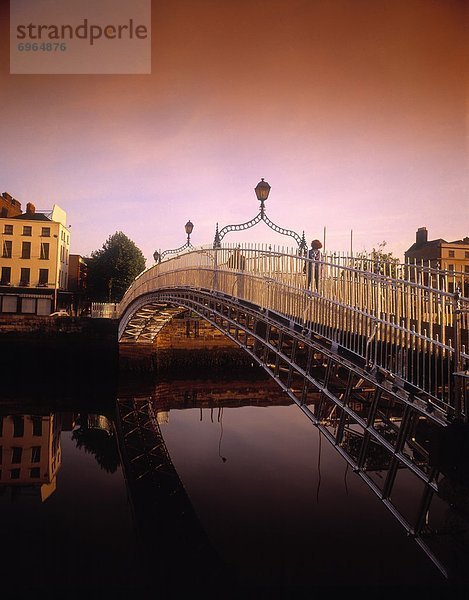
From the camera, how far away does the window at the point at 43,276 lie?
28.5m

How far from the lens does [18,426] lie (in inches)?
503

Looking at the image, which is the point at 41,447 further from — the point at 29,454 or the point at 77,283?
the point at 77,283

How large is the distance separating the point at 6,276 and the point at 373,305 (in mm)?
27923

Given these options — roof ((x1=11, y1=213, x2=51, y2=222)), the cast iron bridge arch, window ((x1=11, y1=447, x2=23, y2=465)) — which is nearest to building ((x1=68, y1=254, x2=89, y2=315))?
roof ((x1=11, y1=213, x2=51, y2=222))

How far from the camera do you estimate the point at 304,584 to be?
216 inches

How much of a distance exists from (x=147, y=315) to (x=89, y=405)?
4.22m

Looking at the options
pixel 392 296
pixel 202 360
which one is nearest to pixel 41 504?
pixel 392 296

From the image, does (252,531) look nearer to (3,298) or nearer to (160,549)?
(160,549)

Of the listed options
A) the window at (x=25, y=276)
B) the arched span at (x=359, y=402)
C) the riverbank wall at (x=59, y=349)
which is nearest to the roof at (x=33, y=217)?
the window at (x=25, y=276)

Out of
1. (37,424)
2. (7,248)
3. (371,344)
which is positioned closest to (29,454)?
(37,424)

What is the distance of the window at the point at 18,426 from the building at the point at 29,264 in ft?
52.5

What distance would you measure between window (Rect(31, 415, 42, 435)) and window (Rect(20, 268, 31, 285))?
16.6 m

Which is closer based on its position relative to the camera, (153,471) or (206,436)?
(153,471)

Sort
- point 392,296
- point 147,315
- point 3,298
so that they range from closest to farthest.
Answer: point 392,296
point 147,315
point 3,298
